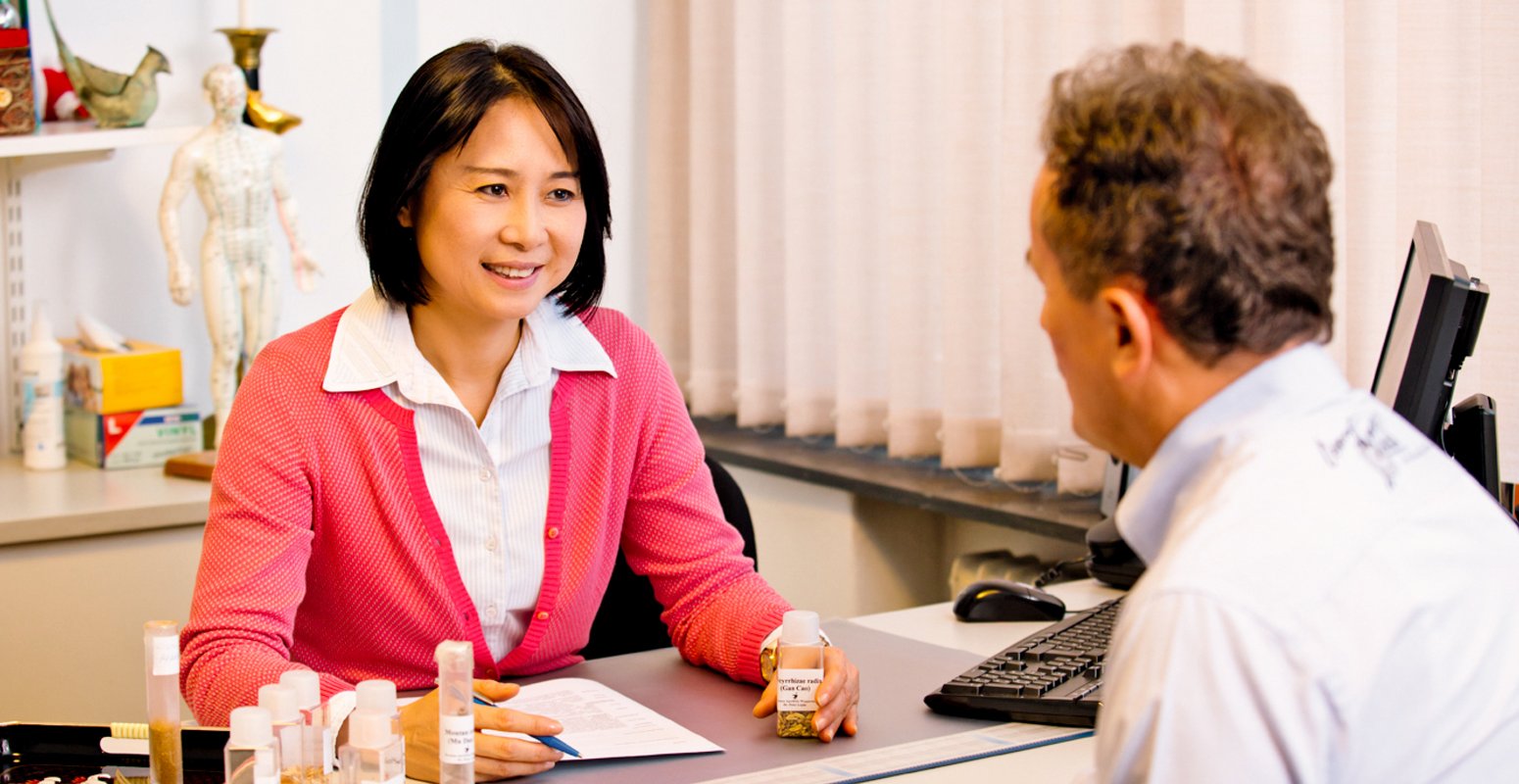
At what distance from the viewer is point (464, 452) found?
1587 mm

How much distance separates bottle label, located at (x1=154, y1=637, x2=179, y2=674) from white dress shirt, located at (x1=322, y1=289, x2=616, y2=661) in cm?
50

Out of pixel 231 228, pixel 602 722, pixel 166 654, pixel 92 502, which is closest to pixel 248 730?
pixel 166 654

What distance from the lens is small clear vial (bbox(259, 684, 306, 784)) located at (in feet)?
3.29

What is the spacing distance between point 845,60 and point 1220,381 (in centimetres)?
199

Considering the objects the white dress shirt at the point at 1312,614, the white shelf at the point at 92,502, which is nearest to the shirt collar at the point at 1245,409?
the white dress shirt at the point at 1312,614

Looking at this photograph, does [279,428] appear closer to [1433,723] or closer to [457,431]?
[457,431]

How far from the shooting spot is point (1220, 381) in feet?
2.64

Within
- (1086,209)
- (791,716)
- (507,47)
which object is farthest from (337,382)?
(1086,209)

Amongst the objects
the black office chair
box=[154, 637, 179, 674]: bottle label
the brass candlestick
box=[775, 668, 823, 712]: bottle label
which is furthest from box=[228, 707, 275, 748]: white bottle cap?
the brass candlestick

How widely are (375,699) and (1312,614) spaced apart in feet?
1.99

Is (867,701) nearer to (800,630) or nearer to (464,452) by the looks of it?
(800,630)

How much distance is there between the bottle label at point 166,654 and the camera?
1.04 meters

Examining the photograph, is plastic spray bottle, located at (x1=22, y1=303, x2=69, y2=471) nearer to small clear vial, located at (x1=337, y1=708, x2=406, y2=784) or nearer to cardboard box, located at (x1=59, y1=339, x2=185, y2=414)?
cardboard box, located at (x1=59, y1=339, x2=185, y2=414)

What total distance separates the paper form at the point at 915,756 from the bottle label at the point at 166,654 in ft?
1.41
